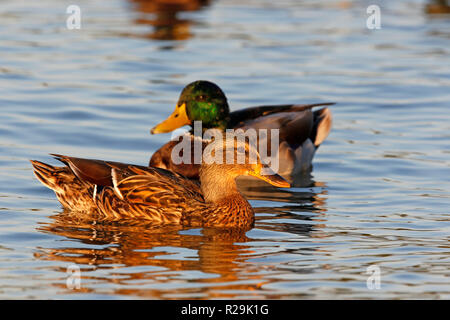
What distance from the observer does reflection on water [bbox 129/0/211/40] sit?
63.7ft

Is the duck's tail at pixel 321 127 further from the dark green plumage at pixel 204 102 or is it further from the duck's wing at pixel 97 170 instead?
the duck's wing at pixel 97 170

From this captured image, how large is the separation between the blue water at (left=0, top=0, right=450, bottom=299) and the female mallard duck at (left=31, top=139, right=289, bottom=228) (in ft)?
0.70

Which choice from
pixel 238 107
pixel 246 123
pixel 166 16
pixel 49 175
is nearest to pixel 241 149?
pixel 49 175

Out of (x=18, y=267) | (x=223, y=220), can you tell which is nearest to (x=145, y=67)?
(x=223, y=220)

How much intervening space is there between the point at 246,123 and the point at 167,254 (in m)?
3.76

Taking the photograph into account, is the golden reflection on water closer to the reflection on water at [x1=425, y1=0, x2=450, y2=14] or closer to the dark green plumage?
the dark green plumage

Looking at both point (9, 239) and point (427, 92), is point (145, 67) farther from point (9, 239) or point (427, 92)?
point (9, 239)

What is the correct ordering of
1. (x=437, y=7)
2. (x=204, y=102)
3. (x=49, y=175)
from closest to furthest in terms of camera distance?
1. (x=49, y=175)
2. (x=204, y=102)
3. (x=437, y=7)

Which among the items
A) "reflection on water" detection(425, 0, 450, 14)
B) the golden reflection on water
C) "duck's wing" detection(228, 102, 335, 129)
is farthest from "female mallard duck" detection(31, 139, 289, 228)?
"reflection on water" detection(425, 0, 450, 14)

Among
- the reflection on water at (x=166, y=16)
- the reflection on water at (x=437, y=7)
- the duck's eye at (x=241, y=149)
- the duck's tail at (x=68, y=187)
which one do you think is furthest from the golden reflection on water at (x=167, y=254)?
the reflection on water at (x=437, y=7)

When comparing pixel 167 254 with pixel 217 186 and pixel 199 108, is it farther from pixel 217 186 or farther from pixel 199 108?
pixel 199 108

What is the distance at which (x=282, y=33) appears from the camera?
64.0 feet

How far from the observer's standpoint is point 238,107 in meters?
14.2
